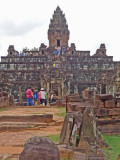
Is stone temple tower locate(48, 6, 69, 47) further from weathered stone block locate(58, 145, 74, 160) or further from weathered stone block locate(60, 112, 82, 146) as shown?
A: weathered stone block locate(58, 145, 74, 160)

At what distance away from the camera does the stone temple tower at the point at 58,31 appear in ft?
131

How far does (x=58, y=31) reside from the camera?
39688 millimetres

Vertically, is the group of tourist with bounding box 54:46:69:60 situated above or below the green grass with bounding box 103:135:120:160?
above

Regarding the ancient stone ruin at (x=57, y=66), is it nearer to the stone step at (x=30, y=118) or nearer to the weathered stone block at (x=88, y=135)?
the stone step at (x=30, y=118)

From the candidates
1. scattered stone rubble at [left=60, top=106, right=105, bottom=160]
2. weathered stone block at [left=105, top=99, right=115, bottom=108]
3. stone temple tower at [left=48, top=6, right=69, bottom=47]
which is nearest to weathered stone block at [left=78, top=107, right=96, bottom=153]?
scattered stone rubble at [left=60, top=106, right=105, bottom=160]

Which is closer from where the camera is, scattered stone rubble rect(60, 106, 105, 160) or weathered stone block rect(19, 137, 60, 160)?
weathered stone block rect(19, 137, 60, 160)

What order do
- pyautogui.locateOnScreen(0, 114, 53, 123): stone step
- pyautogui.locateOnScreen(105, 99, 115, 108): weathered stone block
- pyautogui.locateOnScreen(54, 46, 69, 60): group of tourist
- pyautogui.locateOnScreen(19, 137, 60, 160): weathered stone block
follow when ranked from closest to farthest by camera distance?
pyautogui.locateOnScreen(19, 137, 60, 160): weathered stone block → pyautogui.locateOnScreen(0, 114, 53, 123): stone step → pyautogui.locateOnScreen(105, 99, 115, 108): weathered stone block → pyautogui.locateOnScreen(54, 46, 69, 60): group of tourist

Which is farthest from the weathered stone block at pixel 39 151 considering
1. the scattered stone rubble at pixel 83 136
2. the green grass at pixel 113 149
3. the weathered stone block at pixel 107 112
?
the weathered stone block at pixel 107 112

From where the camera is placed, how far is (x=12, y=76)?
35562 mm

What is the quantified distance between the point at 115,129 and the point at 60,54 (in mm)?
30523

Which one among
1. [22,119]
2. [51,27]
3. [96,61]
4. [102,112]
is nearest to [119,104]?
[102,112]

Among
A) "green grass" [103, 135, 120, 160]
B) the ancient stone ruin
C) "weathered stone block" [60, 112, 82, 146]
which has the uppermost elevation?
the ancient stone ruin

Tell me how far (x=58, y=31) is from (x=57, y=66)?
6.54 meters

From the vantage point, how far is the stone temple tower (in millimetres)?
39812
